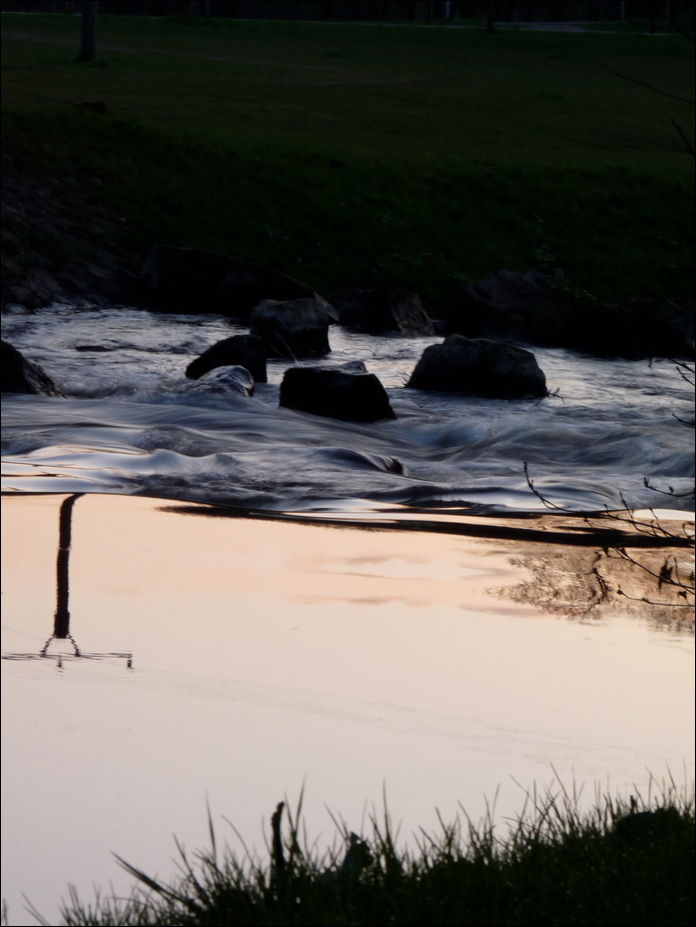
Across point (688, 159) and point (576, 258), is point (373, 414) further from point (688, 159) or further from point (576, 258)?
point (688, 159)

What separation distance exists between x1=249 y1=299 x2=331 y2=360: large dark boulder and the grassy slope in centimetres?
532

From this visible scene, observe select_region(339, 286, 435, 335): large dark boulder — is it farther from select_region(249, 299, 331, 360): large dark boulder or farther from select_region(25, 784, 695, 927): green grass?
select_region(25, 784, 695, 927): green grass

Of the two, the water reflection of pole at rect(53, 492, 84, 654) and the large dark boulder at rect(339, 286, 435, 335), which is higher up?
the water reflection of pole at rect(53, 492, 84, 654)

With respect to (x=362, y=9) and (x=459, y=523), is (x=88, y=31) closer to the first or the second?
(x=459, y=523)

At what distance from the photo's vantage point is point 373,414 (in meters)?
13.1

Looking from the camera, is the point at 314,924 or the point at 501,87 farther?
the point at 501,87

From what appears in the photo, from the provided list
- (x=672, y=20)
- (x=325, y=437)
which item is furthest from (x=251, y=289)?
(x=672, y=20)

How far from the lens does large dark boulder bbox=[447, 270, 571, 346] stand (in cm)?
2044

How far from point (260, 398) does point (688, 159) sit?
86.3ft

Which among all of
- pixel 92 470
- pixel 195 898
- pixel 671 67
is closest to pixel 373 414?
pixel 92 470

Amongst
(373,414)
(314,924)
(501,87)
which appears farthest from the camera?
(501,87)

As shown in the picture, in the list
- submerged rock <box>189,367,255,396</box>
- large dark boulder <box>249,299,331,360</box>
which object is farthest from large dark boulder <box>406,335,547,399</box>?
large dark boulder <box>249,299,331,360</box>

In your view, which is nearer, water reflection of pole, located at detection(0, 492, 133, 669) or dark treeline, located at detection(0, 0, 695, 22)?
water reflection of pole, located at detection(0, 492, 133, 669)

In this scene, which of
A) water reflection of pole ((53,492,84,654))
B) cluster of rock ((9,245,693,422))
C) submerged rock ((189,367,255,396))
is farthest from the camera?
submerged rock ((189,367,255,396))
